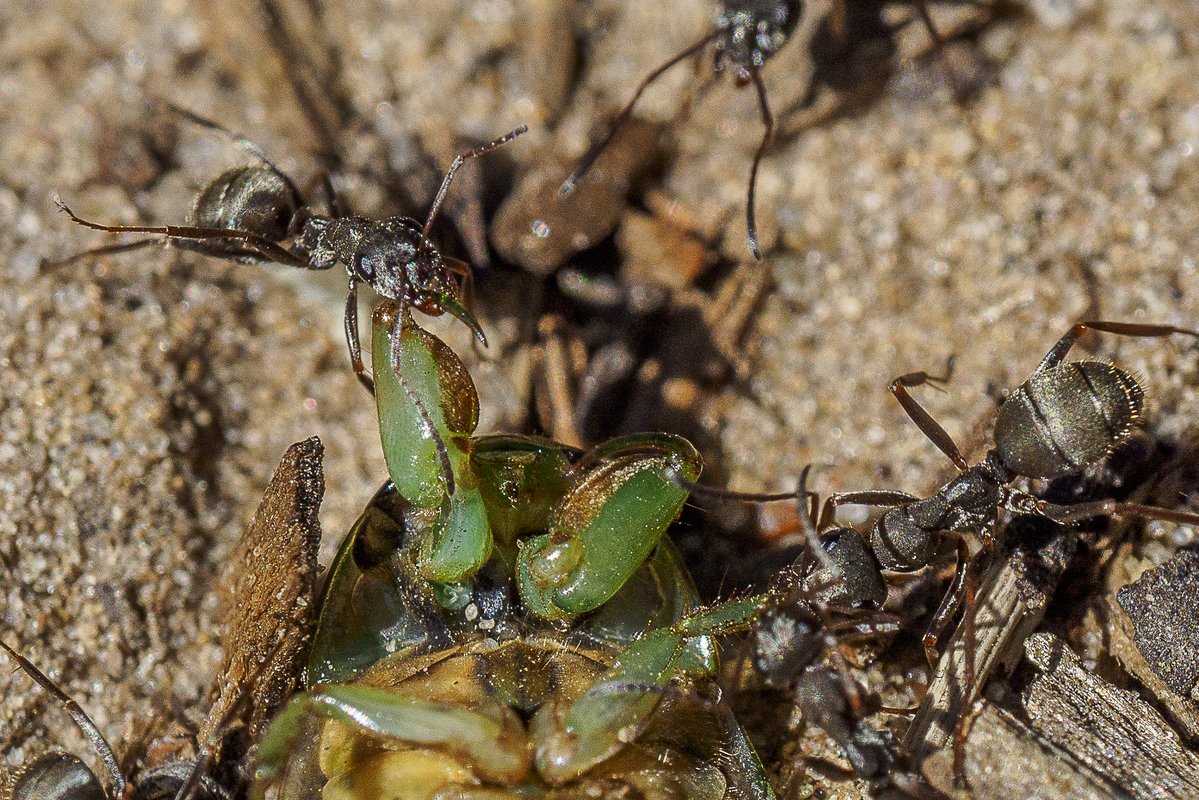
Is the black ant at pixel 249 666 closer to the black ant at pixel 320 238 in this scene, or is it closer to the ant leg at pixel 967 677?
the black ant at pixel 320 238

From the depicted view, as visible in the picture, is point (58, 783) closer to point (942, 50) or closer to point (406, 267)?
point (406, 267)

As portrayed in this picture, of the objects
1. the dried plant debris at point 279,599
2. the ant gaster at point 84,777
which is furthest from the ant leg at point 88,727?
the dried plant debris at point 279,599

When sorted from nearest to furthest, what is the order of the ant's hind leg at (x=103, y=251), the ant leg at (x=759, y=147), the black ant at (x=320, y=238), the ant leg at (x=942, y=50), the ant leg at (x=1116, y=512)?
1. the ant leg at (x=1116, y=512)
2. the black ant at (x=320, y=238)
3. the ant's hind leg at (x=103, y=251)
4. the ant leg at (x=759, y=147)
5. the ant leg at (x=942, y=50)

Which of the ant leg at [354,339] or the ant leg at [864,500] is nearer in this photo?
the ant leg at [864,500]

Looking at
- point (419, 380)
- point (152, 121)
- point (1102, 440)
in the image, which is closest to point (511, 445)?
point (419, 380)

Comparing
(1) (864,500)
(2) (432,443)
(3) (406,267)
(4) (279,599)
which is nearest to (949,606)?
(1) (864,500)

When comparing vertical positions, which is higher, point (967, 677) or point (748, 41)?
point (748, 41)

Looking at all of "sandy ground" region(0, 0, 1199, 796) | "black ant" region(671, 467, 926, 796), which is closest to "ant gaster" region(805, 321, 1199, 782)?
"black ant" region(671, 467, 926, 796)
